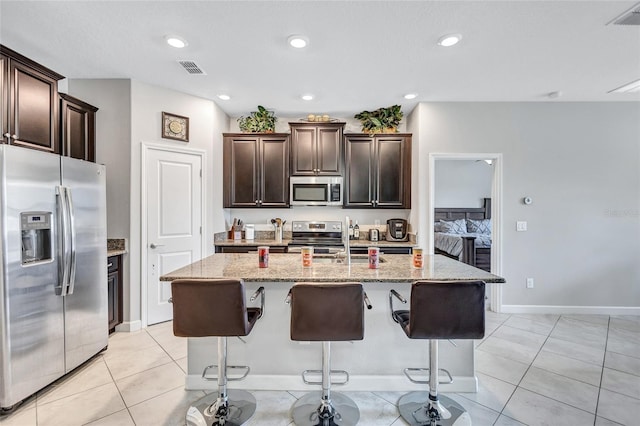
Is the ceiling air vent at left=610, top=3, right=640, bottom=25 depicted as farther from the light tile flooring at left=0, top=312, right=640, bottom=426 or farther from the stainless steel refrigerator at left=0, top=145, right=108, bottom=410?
the stainless steel refrigerator at left=0, top=145, right=108, bottom=410

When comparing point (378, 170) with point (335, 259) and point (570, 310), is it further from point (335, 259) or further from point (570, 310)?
point (570, 310)

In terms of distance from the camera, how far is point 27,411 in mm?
1965

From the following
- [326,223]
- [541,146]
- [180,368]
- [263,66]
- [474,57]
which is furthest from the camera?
[326,223]

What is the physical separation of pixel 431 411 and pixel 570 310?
10.7ft

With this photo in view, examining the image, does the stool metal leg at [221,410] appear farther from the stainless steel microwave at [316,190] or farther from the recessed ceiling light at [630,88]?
the recessed ceiling light at [630,88]

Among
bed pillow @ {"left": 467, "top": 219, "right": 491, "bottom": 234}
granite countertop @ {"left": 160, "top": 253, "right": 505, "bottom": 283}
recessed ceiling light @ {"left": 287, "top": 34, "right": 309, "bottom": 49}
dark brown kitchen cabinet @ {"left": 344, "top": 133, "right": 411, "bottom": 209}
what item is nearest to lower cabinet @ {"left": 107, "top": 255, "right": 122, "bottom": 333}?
granite countertop @ {"left": 160, "top": 253, "right": 505, "bottom": 283}

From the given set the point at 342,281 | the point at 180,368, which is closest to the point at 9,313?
the point at 180,368

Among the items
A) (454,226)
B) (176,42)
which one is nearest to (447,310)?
(176,42)

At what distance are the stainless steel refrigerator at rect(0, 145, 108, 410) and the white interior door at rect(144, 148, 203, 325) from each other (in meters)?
0.67

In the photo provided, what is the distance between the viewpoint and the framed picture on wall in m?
3.45

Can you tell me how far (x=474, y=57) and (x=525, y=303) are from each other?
→ 10.4 feet

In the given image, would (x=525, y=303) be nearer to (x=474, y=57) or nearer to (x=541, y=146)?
(x=541, y=146)

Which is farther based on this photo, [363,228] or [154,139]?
Result: [363,228]

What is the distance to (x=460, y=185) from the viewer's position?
7504 mm
